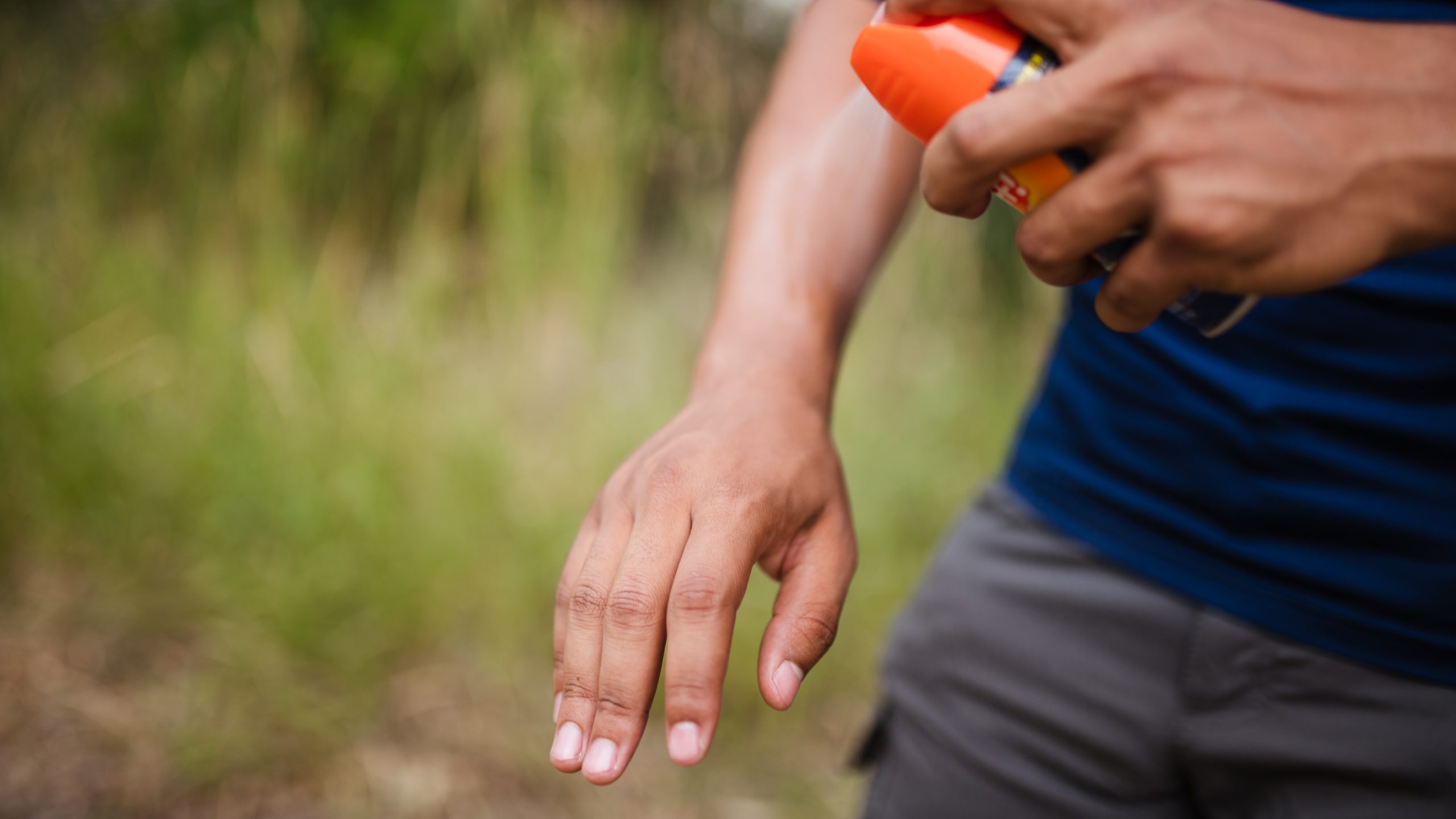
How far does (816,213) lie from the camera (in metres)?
0.87

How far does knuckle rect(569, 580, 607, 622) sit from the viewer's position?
0.63 m

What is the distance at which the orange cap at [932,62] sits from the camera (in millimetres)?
582

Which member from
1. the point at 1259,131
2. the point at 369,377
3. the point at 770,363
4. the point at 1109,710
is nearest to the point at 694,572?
the point at 770,363

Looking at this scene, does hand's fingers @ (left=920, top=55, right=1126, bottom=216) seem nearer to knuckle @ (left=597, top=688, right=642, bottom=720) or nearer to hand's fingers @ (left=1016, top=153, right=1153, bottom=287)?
hand's fingers @ (left=1016, top=153, right=1153, bottom=287)

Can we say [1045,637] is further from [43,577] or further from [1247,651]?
[43,577]

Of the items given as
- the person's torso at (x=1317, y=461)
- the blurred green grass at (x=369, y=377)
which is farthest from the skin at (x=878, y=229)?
the blurred green grass at (x=369, y=377)

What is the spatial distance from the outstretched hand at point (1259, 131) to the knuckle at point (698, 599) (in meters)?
0.36

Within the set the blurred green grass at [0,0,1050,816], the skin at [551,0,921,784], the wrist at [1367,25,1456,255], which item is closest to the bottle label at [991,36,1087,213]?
the wrist at [1367,25,1456,255]

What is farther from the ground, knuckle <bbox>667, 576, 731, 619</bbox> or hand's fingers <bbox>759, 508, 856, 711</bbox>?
knuckle <bbox>667, 576, 731, 619</bbox>

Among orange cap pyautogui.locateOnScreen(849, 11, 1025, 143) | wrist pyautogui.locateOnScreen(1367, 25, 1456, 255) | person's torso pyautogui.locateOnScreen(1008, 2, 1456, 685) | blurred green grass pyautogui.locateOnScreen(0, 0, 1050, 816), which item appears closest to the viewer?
wrist pyautogui.locateOnScreen(1367, 25, 1456, 255)

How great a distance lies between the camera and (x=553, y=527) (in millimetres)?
2348

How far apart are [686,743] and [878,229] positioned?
56 centimetres

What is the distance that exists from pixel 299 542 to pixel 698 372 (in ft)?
5.75

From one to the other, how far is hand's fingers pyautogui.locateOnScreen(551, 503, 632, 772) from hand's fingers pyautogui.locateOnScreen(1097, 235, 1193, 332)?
0.40m
